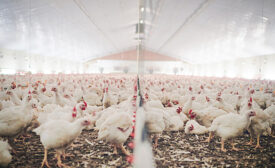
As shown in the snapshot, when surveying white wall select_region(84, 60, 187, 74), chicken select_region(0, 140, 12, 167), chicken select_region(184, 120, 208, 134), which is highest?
white wall select_region(84, 60, 187, 74)

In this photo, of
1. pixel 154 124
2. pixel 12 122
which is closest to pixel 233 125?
pixel 154 124

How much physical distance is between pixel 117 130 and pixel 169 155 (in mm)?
886

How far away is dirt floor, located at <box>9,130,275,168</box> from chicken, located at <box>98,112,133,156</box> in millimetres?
232

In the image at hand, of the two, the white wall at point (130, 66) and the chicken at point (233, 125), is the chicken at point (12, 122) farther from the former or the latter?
the white wall at point (130, 66)

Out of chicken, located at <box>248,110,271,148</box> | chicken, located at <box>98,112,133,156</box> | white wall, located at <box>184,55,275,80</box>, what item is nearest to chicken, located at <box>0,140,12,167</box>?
chicken, located at <box>98,112,133,156</box>

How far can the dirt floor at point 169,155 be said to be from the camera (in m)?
1.97

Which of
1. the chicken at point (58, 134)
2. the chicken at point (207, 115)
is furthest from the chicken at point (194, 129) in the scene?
the chicken at point (58, 134)

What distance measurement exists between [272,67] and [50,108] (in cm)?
1643

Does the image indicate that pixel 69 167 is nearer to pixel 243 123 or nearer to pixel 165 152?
pixel 165 152

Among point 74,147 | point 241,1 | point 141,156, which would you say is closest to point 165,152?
point 74,147

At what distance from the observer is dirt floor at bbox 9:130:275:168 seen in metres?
1.97

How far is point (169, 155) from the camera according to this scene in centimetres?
221

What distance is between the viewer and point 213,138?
2803 mm

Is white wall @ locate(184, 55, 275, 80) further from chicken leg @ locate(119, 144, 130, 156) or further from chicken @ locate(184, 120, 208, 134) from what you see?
chicken leg @ locate(119, 144, 130, 156)
